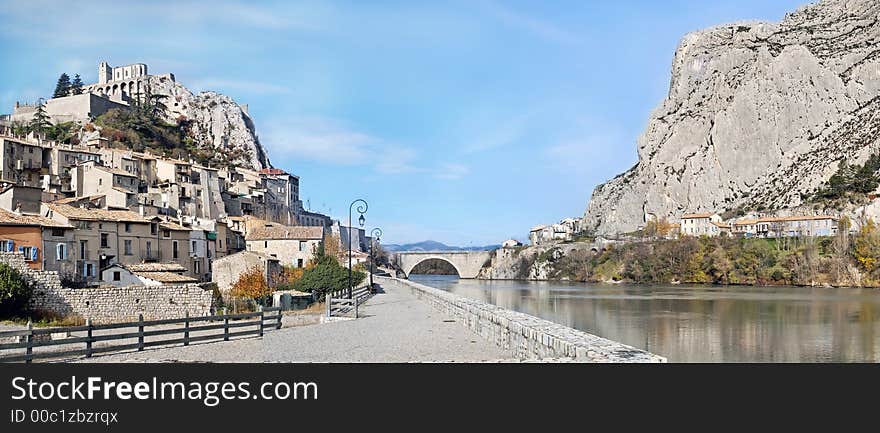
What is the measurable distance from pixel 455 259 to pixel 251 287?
91173 millimetres

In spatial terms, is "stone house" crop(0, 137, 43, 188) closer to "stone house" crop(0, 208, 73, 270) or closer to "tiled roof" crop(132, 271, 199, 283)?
"stone house" crop(0, 208, 73, 270)

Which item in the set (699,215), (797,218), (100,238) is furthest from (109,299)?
(699,215)

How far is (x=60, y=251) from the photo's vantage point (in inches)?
1405

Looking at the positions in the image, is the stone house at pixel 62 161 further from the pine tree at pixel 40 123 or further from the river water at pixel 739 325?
the river water at pixel 739 325

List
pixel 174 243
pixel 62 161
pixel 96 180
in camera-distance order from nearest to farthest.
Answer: pixel 174 243, pixel 96 180, pixel 62 161

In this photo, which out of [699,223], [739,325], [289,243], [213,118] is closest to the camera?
[739,325]

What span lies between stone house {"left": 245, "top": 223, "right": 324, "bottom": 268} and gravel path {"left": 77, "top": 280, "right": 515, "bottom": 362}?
2813cm

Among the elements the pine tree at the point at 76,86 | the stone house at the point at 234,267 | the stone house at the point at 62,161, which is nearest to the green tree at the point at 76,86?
the pine tree at the point at 76,86

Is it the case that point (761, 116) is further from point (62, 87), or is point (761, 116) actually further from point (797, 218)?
point (62, 87)
